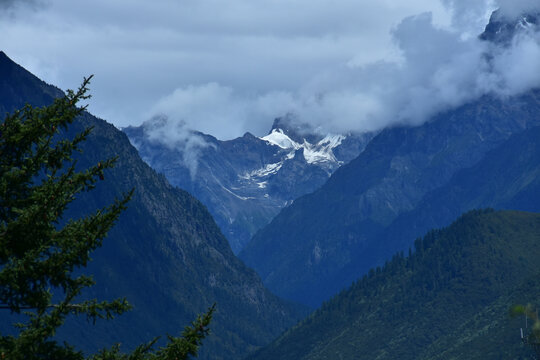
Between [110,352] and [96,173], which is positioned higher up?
[96,173]

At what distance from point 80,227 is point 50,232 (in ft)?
4.40

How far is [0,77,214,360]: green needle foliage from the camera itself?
3906cm

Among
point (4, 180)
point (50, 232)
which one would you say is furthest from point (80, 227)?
point (4, 180)

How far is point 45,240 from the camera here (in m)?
40.0

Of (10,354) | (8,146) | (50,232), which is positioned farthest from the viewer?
(8,146)

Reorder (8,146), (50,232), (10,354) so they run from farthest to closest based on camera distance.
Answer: (8,146) < (50,232) < (10,354)

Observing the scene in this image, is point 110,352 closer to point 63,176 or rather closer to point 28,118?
point 63,176

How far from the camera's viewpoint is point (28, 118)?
4300 centimetres

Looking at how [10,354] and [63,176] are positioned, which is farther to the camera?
[63,176]

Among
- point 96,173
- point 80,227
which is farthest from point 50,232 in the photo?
point 96,173

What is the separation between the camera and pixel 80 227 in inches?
1594

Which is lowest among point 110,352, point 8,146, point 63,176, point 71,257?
point 110,352

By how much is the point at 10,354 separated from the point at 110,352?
587cm

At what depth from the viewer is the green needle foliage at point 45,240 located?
128 feet
